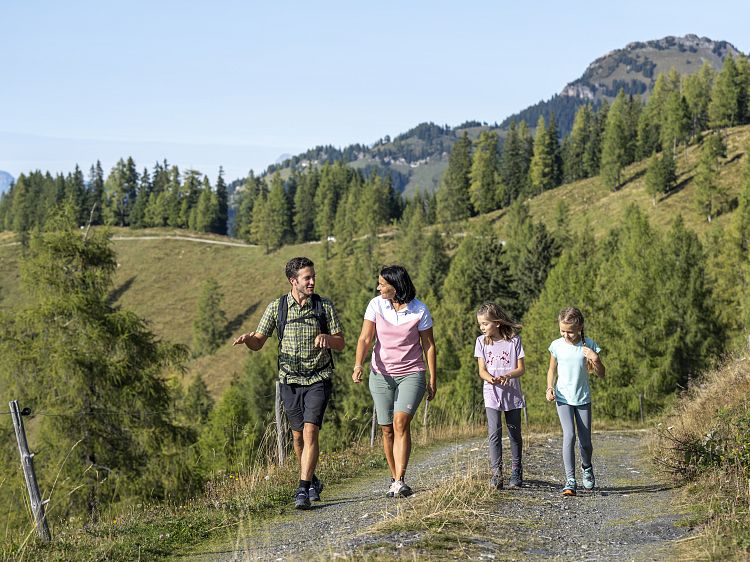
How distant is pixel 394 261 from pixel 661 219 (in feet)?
108

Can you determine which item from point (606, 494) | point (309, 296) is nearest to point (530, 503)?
point (606, 494)

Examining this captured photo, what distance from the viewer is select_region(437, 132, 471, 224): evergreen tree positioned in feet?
379

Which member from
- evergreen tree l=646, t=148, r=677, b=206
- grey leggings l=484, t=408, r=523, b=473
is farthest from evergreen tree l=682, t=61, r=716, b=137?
grey leggings l=484, t=408, r=523, b=473

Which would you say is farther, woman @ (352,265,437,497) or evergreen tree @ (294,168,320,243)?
evergreen tree @ (294,168,320,243)

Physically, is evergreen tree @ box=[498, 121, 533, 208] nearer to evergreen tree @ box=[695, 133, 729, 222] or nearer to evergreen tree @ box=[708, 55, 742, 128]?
evergreen tree @ box=[708, 55, 742, 128]

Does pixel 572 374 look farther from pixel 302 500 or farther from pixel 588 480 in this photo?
pixel 302 500

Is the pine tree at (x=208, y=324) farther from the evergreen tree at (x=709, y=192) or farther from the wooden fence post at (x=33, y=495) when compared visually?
the wooden fence post at (x=33, y=495)

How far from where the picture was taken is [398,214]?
136250 mm

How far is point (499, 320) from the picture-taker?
8070 millimetres

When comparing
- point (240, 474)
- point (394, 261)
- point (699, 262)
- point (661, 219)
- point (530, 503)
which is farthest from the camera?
point (394, 261)

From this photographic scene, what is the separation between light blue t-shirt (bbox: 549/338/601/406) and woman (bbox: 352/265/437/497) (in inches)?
64.7

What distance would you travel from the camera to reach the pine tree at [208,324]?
92.4m

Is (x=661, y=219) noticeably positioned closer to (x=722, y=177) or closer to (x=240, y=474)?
(x=722, y=177)

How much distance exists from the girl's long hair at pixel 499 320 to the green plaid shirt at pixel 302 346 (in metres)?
1.62
